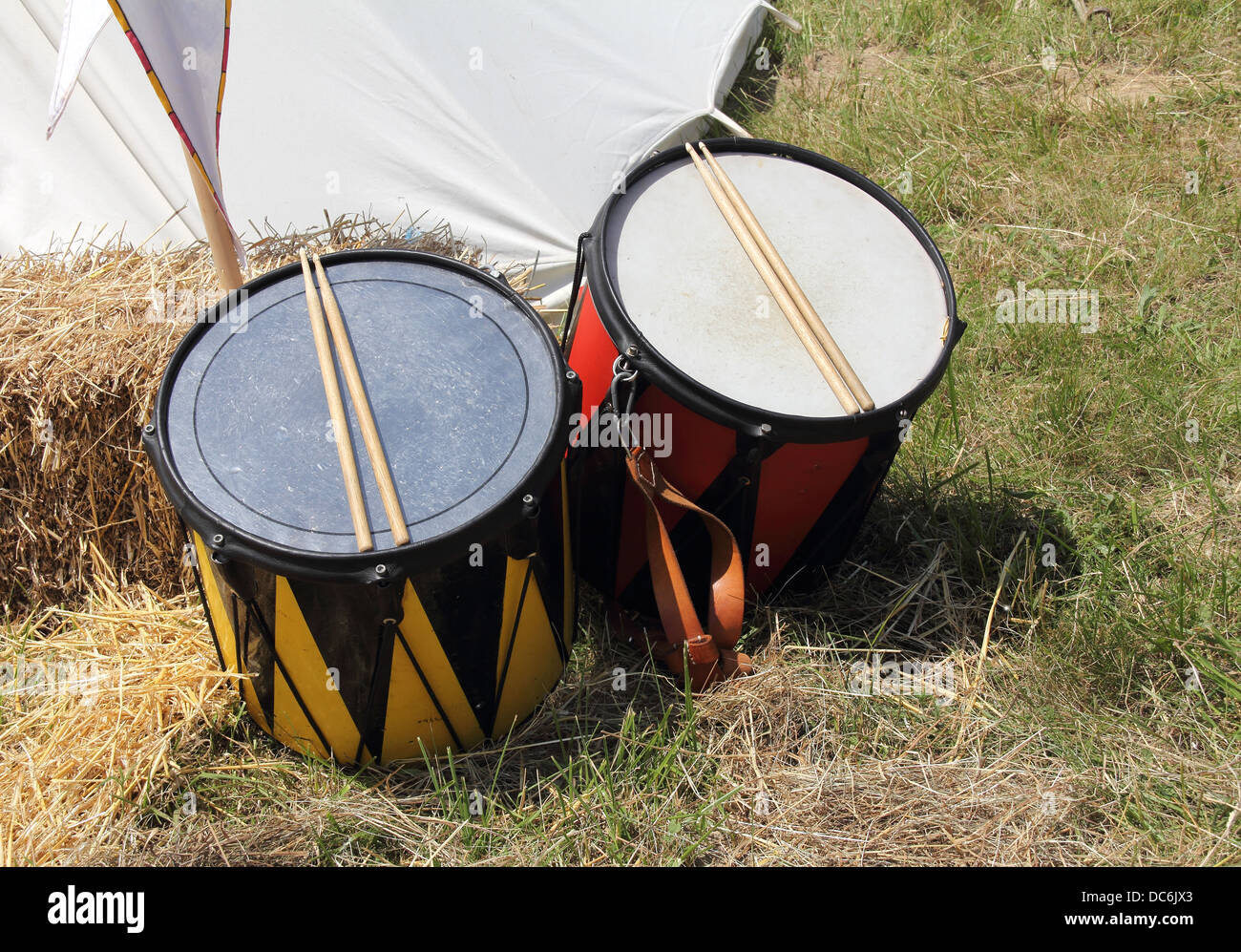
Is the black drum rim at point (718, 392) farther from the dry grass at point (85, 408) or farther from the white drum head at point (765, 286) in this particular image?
the dry grass at point (85, 408)

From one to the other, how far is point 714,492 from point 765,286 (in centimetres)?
45

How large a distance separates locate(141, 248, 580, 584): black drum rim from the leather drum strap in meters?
0.26

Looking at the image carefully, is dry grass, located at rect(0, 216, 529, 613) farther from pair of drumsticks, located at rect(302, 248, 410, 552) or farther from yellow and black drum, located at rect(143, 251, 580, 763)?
pair of drumsticks, located at rect(302, 248, 410, 552)

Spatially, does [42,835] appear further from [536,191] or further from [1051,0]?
[1051,0]

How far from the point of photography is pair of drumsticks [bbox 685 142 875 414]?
201 centimetres

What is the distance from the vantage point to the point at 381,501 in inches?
69.0

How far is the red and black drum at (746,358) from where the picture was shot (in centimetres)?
200

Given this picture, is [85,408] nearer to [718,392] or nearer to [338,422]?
[338,422]

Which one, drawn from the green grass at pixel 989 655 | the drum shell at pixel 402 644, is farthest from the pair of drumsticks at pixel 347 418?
the green grass at pixel 989 655

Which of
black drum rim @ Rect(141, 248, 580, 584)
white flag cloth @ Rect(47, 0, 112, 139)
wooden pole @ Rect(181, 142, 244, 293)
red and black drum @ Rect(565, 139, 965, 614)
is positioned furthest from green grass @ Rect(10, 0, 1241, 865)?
white flag cloth @ Rect(47, 0, 112, 139)

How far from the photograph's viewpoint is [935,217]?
355cm

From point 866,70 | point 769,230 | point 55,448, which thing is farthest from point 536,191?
point 866,70

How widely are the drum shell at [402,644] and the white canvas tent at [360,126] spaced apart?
131 centimetres

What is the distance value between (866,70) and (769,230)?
2.32 m
